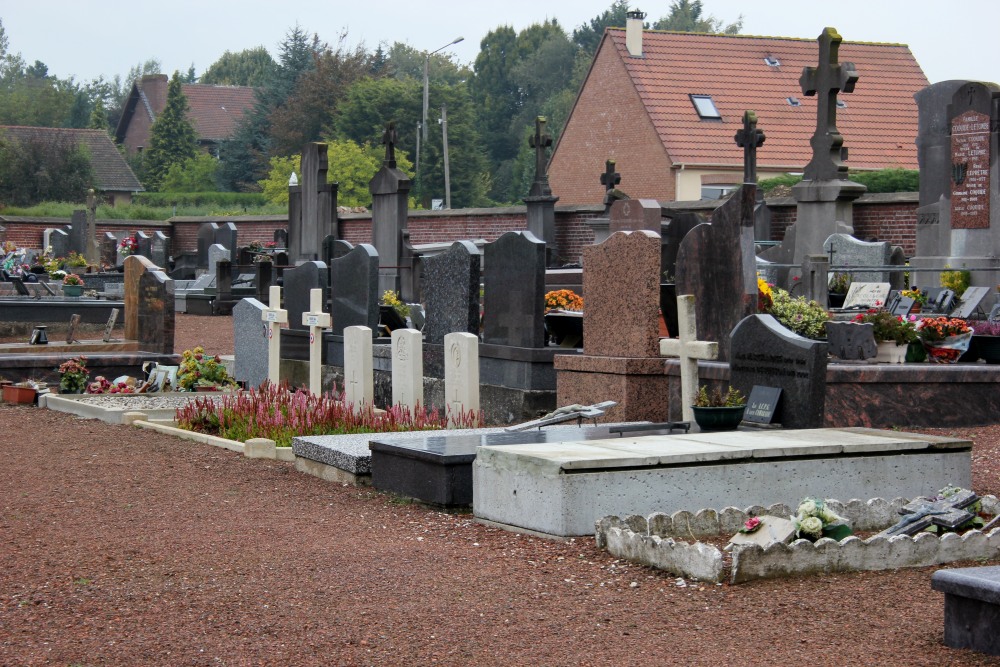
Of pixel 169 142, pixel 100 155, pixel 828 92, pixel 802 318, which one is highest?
pixel 169 142

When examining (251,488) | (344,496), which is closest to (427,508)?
(344,496)

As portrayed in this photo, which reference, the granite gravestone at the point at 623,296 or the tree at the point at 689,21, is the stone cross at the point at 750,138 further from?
the tree at the point at 689,21

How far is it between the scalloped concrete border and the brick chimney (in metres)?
34.5

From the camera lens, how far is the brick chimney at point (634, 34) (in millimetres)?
39750

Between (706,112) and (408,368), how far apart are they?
2993 centimetres

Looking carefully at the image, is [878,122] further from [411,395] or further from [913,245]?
[411,395]

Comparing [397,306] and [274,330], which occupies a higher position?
[397,306]

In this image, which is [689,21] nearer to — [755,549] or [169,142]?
[169,142]

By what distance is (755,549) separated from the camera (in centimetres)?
562

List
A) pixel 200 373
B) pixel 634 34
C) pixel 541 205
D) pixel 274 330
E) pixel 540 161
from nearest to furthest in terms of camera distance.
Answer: pixel 274 330 < pixel 200 373 < pixel 541 205 < pixel 540 161 < pixel 634 34

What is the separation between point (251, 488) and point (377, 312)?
16.1 ft

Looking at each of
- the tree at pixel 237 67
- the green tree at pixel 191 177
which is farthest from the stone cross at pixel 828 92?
the tree at pixel 237 67

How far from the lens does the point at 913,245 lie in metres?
20.6

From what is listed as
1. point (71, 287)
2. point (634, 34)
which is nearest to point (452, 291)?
point (71, 287)
